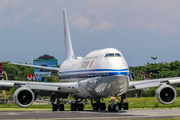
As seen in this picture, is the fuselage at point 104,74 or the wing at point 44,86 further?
the wing at point 44,86

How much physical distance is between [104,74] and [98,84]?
4.71 feet

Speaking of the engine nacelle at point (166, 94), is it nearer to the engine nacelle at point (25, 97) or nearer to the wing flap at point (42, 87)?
the wing flap at point (42, 87)

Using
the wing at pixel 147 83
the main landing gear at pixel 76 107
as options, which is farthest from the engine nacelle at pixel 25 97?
the wing at pixel 147 83

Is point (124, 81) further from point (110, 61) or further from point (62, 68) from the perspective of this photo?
point (62, 68)

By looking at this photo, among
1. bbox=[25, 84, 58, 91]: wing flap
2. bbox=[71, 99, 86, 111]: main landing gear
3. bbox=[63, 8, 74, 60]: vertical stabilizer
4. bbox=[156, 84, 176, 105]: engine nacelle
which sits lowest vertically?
bbox=[71, 99, 86, 111]: main landing gear

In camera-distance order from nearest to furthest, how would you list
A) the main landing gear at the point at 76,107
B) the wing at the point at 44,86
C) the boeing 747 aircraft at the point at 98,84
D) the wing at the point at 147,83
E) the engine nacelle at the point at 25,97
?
the boeing 747 aircraft at the point at 98,84 → the engine nacelle at the point at 25,97 → the wing at the point at 147,83 → the wing at the point at 44,86 → the main landing gear at the point at 76,107

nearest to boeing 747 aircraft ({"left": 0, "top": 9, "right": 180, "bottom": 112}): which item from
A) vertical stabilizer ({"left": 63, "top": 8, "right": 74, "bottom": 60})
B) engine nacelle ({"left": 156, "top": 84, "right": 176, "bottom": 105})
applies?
engine nacelle ({"left": 156, "top": 84, "right": 176, "bottom": 105})

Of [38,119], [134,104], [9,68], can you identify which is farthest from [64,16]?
[9,68]

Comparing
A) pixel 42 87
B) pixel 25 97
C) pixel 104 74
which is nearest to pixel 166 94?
pixel 104 74

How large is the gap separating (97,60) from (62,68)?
12226 mm

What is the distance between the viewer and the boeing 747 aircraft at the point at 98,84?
113ft

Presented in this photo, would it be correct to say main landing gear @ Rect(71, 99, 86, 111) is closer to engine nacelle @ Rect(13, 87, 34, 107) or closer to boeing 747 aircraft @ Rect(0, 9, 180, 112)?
boeing 747 aircraft @ Rect(0, 9, 180, 112)

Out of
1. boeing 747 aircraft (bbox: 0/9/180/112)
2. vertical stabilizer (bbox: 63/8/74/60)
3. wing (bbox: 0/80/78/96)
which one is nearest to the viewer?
boeing 747 aircraft (bbox: 0/9/180/112)

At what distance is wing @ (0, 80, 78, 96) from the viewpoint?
3831 cm
